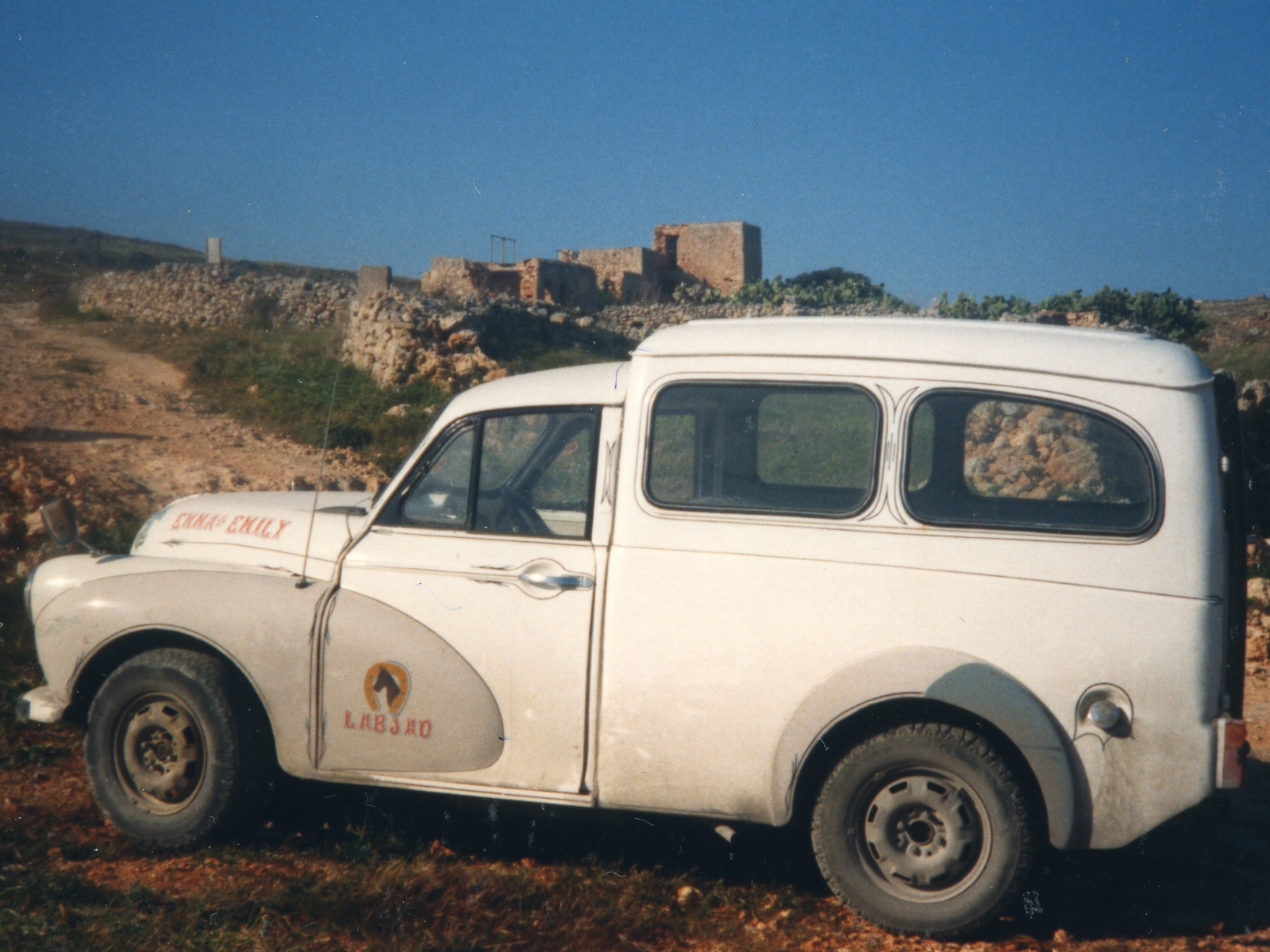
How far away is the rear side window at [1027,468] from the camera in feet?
10.1

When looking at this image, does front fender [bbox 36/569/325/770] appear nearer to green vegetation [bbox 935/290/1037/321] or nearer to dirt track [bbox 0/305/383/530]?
dirt track [bbox 0/305/383/530]

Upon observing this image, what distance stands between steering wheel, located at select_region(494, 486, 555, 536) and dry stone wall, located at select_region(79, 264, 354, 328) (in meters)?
14.9

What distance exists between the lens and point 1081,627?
9.84ft

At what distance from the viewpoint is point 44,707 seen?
12.5 feet

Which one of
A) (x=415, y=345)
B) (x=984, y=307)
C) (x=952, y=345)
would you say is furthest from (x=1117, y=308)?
(x=952, y=345)

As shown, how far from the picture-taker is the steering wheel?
3568mm

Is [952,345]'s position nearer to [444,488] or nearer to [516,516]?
[516,516]

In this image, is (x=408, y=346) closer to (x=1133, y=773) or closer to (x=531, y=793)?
(x=531, y=793)

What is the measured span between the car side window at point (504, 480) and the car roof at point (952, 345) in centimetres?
48

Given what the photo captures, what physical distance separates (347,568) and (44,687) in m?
1.45

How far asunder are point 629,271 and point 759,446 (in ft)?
80.0

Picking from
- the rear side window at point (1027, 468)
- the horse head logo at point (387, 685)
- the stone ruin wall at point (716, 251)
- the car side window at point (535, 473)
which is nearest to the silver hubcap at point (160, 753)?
the horse head logo at point (387, 685)

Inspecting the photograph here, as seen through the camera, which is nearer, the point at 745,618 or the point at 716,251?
the point at 745,618

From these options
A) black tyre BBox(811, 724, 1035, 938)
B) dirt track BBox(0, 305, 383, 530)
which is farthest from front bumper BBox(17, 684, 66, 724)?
dirt track BBox(0, 305, 383, 530)
